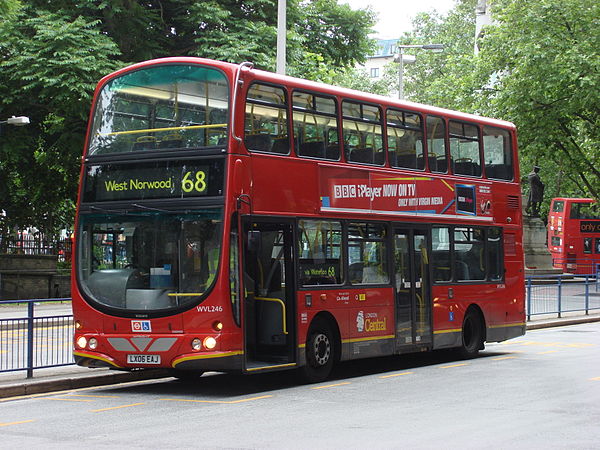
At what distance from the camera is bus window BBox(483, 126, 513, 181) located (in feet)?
63.1

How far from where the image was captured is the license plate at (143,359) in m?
13.0

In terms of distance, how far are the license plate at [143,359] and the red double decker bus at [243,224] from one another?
0.07 ft

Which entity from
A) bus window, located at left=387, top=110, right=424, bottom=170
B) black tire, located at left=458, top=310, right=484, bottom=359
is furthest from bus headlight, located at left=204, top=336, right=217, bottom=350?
black tire, located at left=458, top=310, right=484, bottom=359

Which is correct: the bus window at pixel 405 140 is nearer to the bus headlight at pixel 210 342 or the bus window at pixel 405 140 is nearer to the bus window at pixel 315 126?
the bus window at pixel 315 126

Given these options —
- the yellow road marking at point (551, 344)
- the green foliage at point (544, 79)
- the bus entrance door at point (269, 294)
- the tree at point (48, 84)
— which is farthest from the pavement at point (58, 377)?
the green foliage at point (544, 79)

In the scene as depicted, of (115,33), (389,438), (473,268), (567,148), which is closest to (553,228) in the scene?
(567,148)

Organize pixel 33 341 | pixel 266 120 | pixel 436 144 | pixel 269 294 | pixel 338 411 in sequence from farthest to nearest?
pixel 436 144 < pixel 33 341 < pixel 269 294 < pixel 266 120 < pixel 338 411

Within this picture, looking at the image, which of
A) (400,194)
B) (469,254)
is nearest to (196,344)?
(400,194)

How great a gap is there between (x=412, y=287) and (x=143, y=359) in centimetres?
545

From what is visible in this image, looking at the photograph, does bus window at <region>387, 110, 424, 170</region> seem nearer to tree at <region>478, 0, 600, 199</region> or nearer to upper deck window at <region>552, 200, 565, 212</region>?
tree at <region>478, 0, 600, 199</region>

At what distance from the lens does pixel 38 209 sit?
38.4m

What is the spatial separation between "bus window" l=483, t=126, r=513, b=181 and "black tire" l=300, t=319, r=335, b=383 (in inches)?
228

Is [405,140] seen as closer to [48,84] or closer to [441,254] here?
[441,254]

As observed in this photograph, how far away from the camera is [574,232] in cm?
6288
